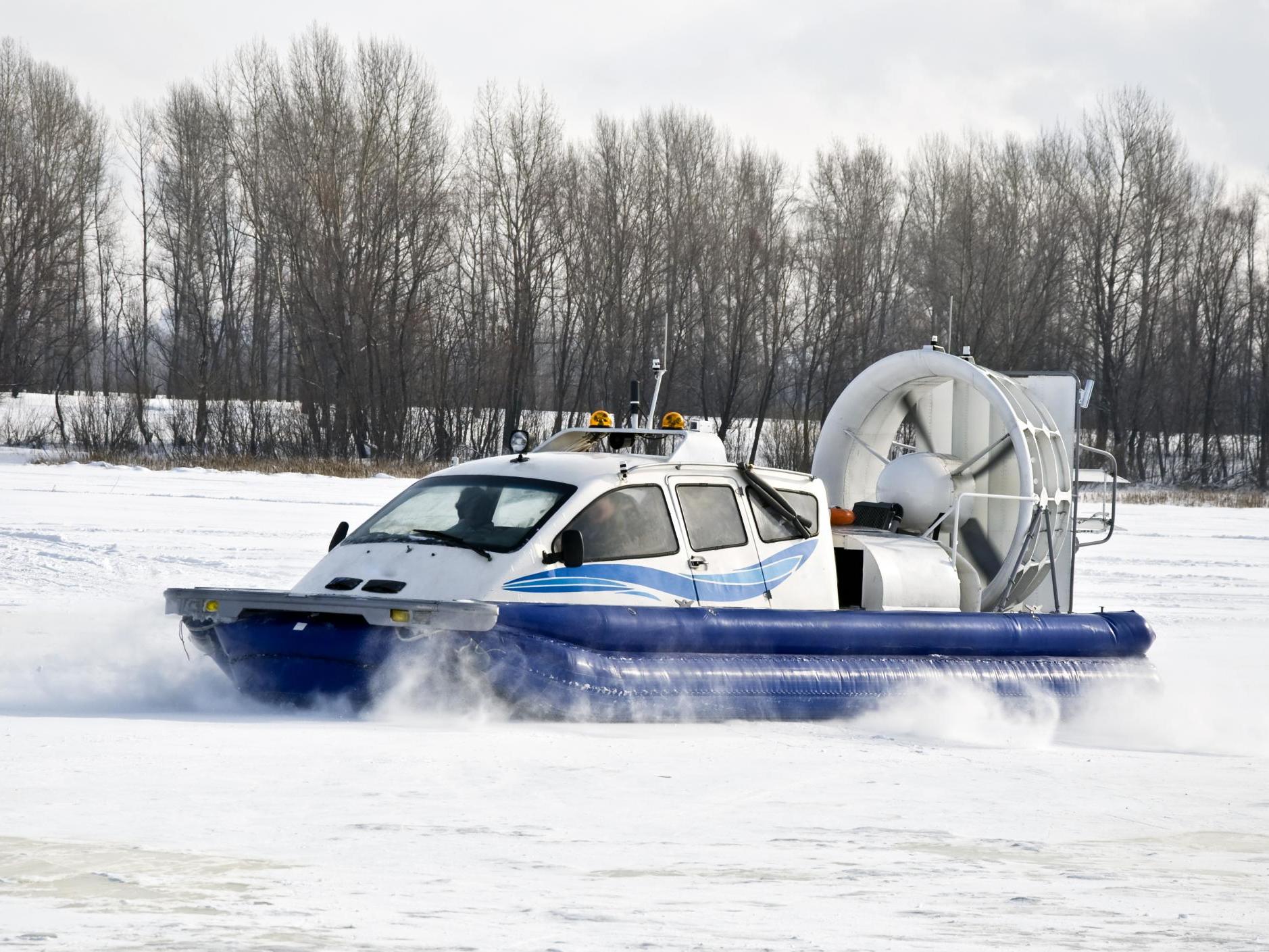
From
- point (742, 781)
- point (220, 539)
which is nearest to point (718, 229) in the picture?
point (220, 539)

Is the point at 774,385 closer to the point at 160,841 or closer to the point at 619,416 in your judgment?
the point at 619,416

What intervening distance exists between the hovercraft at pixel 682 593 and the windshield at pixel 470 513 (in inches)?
0.6

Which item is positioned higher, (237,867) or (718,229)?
(718,229)

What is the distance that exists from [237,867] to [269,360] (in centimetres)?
4955

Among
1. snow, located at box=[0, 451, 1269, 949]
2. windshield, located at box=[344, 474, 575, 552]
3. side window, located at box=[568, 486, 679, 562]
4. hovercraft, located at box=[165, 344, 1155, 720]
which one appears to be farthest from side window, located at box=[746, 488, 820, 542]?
windshield, located at box=[344, 474, 575, 552]

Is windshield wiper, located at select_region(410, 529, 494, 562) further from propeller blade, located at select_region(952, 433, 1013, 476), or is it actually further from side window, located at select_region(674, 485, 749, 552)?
propeller blade, located at select_region(952, 433, 1013, 476)

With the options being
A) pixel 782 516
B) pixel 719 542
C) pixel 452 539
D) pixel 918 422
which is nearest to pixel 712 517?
pixel 719 542

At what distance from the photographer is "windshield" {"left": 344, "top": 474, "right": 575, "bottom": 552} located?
24.6 feet

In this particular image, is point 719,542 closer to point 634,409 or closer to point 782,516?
point 782,516

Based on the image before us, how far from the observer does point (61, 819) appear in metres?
4.77

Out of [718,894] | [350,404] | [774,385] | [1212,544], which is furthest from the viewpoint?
[774,385]

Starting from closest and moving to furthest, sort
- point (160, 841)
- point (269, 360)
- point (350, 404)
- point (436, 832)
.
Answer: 1. point (160, 841)
2. point (436, 832)
3. point (350, 404)
4. point (269, 360)

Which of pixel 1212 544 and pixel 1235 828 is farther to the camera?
pixel 1212 544

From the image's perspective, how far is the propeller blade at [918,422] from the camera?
36.4 ft
